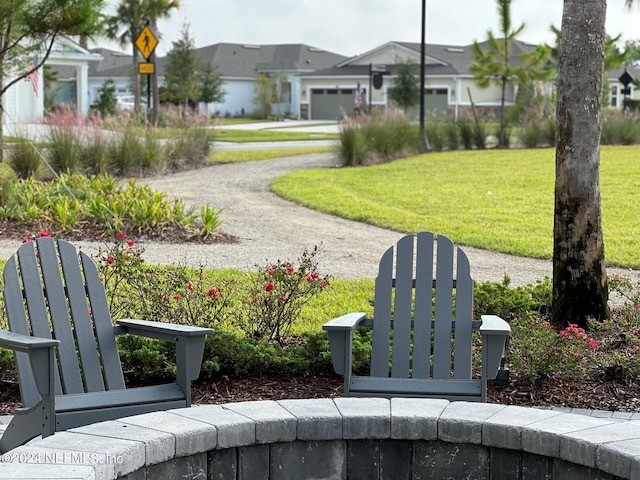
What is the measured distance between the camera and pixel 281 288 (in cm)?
668

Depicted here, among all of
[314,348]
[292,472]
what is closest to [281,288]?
[314,348]

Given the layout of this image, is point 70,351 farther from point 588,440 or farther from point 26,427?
point 588,440

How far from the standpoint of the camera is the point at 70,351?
189 inches

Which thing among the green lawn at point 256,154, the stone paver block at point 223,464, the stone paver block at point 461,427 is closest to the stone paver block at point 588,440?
the stone paver block at point 461,427

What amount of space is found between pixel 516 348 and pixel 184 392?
2313 mm

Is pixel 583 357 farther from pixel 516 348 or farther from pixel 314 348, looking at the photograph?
pixel 314 348

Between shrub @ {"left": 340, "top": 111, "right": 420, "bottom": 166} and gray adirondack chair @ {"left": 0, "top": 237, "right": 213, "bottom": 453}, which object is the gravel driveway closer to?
gray adirondack chair @ {"left": 0, "top": 237, "right": 213, "bottom": 453}

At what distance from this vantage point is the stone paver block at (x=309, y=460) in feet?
13.8

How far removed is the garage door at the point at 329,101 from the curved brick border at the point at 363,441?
55607mm

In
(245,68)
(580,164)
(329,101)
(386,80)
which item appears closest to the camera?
(580,164)

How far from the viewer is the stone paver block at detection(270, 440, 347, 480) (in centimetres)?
420

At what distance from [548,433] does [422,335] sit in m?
1.36

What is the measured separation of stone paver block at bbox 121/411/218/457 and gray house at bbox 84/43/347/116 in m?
57.8

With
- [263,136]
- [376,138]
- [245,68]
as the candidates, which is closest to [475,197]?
[376,138]
